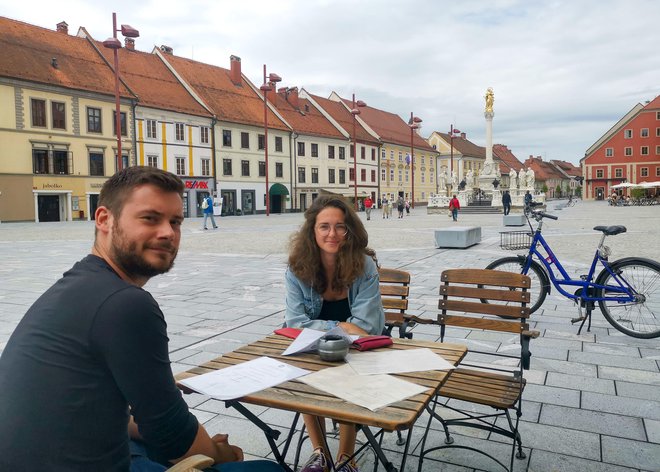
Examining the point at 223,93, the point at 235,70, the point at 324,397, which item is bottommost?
the point at 324,397

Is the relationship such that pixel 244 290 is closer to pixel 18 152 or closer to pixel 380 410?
pixel 380 410

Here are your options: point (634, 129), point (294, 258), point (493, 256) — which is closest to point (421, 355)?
point (294, 258)

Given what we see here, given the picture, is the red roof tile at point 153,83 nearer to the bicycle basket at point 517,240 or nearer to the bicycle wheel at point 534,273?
the bicycle basket at point 517,240

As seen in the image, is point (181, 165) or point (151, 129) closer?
point (151, 129)

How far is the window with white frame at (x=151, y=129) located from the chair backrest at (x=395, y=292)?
4072 centimetres

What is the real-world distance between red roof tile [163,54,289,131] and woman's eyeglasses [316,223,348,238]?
149ft

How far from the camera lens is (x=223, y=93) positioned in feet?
166

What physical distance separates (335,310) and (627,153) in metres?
84.0

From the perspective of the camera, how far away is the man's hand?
2.07m

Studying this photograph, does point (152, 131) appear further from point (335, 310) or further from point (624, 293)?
point (335, 310)

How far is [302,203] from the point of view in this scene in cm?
5678

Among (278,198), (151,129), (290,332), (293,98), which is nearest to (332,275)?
(290,332)

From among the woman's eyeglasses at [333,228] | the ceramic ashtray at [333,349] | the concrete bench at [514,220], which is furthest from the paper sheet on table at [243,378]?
the concrete bench at [514,220]

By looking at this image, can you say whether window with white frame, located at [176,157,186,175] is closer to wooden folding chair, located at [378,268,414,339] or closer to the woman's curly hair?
wooden folding chair, located at [378,268,414,339]
